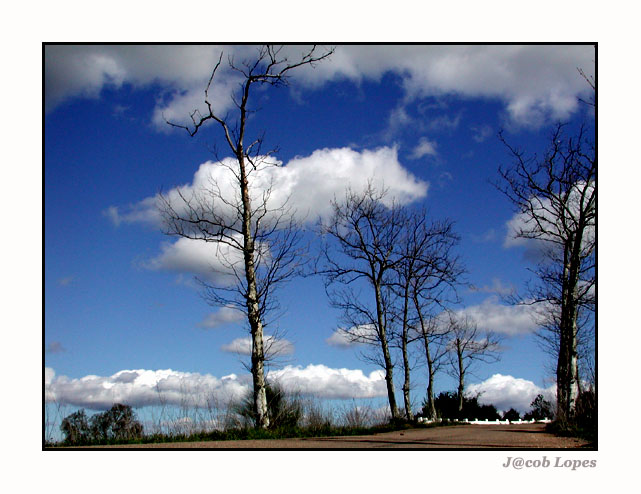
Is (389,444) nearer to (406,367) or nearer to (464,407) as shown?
(406,367)

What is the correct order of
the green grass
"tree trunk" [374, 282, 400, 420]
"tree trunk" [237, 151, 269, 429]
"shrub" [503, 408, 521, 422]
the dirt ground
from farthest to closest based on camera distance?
"shrub" [503, 408, 521, 422], "tree trunk" [374, 282, 400, 420], "tree trunk" [237, 151, 269, 429], the green grass, the dirt ground

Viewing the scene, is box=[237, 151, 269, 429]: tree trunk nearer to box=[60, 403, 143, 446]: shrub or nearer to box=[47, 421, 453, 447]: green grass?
box=[47, 421, 453, 447]: green grass

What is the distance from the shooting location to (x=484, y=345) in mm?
30578

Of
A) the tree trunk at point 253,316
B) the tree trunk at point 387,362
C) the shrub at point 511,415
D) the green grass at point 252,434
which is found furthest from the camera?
the shrub at point 511,415

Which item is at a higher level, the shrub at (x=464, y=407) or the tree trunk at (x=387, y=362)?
the tree trunk at (x=387, y=362)

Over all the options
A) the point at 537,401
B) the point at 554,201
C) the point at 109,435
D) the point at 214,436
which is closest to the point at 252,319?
the point at 214,436

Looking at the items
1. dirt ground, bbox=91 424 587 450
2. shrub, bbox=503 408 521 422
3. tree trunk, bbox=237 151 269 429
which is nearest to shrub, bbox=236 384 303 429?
tree trunk, bbox=237 151 269 429


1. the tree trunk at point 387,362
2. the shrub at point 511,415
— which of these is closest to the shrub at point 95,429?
the tree trunk at point 387,362

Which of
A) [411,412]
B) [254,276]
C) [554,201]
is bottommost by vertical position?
[411,412]

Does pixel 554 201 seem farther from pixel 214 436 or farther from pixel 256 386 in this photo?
pixel 214 436

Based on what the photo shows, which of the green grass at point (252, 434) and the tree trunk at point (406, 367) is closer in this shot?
the green grass at point (252, 434)

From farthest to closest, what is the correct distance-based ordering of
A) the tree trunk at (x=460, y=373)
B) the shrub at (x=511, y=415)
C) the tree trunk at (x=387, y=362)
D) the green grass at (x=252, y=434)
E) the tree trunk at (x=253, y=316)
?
the shrub at (x=511, y=415) < the tree trunk at (x=460, y=373) < the tree trunk at (x=387, y=362) < the tree trunk at (x=253, y=316) < the green grass at (x=252, y=434)

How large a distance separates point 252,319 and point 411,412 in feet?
28.9

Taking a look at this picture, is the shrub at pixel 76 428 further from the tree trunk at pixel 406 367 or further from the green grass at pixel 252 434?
the tree trunk at pixel 406 367
